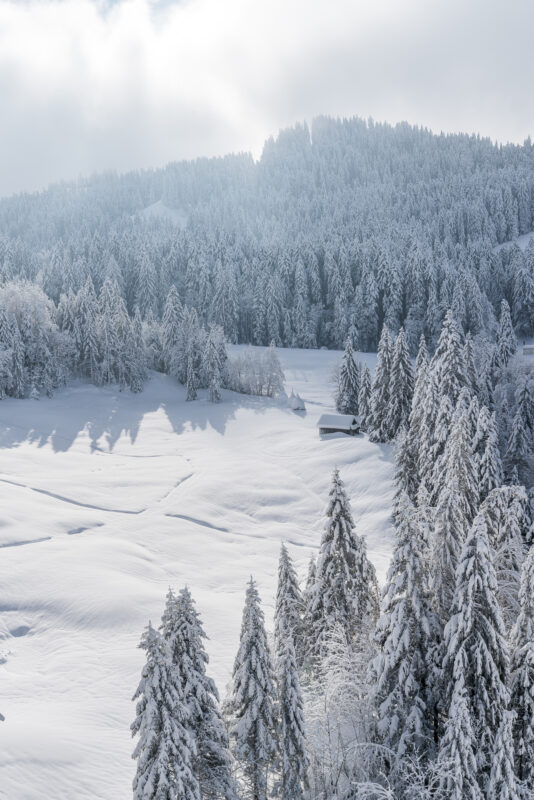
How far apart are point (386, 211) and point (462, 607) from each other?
154 metres

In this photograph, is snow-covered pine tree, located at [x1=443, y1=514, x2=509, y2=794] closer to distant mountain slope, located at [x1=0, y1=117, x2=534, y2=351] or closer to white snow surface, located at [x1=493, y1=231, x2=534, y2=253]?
distant mountain slope, located at [x1=0, y1=117, x2=534, y2=351]

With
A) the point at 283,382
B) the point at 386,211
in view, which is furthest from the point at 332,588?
the point at 386,211

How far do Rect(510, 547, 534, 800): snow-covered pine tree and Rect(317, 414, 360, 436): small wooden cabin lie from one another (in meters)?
45.3

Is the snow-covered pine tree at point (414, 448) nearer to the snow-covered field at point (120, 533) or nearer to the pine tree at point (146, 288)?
the snow-covered field at point (120, 533)

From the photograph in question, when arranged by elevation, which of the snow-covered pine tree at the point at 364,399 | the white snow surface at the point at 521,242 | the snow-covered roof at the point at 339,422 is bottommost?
the snow-covered roof at the point at 339,422

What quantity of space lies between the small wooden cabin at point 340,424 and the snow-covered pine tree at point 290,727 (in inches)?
1822

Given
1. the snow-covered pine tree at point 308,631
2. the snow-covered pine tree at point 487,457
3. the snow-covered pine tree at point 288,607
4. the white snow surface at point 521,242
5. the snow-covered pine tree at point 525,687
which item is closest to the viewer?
the snow-covered pine tree at point 525,687

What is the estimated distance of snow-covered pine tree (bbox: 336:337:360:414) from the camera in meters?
72.1

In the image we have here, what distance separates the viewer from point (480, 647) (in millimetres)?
14805

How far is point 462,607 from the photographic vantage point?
15.0 m

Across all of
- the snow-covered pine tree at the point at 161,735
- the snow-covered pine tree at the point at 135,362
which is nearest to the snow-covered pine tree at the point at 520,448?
the snow-covered pine tree at the point at 161,735

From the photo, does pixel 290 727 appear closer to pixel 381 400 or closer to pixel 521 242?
pixel 381 400

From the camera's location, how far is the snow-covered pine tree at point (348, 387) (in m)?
72.1

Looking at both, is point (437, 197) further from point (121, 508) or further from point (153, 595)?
point (153, 595)
